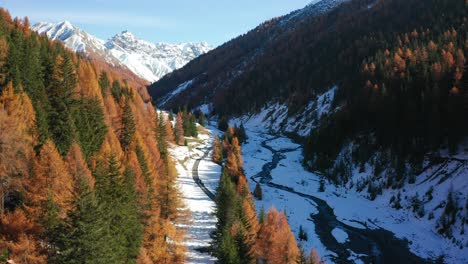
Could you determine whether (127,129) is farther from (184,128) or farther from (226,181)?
(184,128)

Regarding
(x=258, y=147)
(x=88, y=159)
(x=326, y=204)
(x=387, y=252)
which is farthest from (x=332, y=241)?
(x=258, y=147)

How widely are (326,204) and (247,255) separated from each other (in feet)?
116

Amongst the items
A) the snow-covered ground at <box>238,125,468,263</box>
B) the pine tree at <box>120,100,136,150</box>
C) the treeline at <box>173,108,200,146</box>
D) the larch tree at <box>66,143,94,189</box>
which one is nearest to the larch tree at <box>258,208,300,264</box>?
the snow-covered ground at <box>238,125,468,263</box>

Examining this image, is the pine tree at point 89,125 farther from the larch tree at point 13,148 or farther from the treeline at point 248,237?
the treeline at point 248,237

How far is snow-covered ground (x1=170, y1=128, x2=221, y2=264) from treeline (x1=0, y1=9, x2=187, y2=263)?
3.25 metres

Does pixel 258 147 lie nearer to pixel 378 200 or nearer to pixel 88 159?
pixel 378 200

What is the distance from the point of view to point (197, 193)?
75.1 metres

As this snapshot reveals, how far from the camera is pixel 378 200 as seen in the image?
69000 mm

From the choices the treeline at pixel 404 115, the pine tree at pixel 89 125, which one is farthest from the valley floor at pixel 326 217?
the pine tree at pixel 89 125

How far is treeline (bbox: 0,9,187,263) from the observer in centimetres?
2764

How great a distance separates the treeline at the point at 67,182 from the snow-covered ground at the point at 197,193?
10.7ft

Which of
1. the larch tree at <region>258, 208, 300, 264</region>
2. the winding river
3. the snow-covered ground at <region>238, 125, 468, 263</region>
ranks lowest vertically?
the winding river

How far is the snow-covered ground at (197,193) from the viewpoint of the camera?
51125 millimetres

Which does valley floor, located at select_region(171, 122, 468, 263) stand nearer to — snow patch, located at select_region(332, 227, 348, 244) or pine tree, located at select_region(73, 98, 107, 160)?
snow patch, located at select_region(332, 227, 348, 244)
